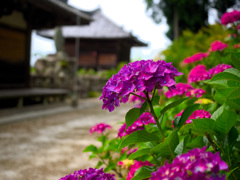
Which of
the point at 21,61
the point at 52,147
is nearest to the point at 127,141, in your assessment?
the point at 52,147

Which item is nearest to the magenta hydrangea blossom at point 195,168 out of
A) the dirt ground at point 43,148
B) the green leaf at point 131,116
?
the green leaf at point 131,116

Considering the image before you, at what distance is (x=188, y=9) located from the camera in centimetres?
1066

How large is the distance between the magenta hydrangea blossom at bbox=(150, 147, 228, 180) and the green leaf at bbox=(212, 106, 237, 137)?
285 mm

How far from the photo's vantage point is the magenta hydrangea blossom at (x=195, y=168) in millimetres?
563

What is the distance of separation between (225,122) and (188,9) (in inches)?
417

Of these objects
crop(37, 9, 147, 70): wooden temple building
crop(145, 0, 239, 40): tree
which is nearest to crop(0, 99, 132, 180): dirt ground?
crop(145, 0, 239, 40): tree

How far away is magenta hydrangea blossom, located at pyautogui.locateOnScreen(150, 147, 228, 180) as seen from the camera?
1.85 ft

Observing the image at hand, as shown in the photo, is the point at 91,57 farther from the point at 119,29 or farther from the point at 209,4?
the point at 209,4

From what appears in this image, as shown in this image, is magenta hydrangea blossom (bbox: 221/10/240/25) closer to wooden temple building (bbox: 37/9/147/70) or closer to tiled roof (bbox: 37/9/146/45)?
tiled roof (bbox: 37/9/146/45)

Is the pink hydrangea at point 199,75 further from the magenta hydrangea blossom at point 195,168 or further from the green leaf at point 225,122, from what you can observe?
the magenta hydrangea blossom at point 195,168

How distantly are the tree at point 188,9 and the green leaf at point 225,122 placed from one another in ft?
30.9

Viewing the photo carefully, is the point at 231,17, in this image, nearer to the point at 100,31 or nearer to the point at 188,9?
the point at 188,9

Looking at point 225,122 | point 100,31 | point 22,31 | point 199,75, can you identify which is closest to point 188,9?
point 22,31

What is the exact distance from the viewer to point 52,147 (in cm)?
373
